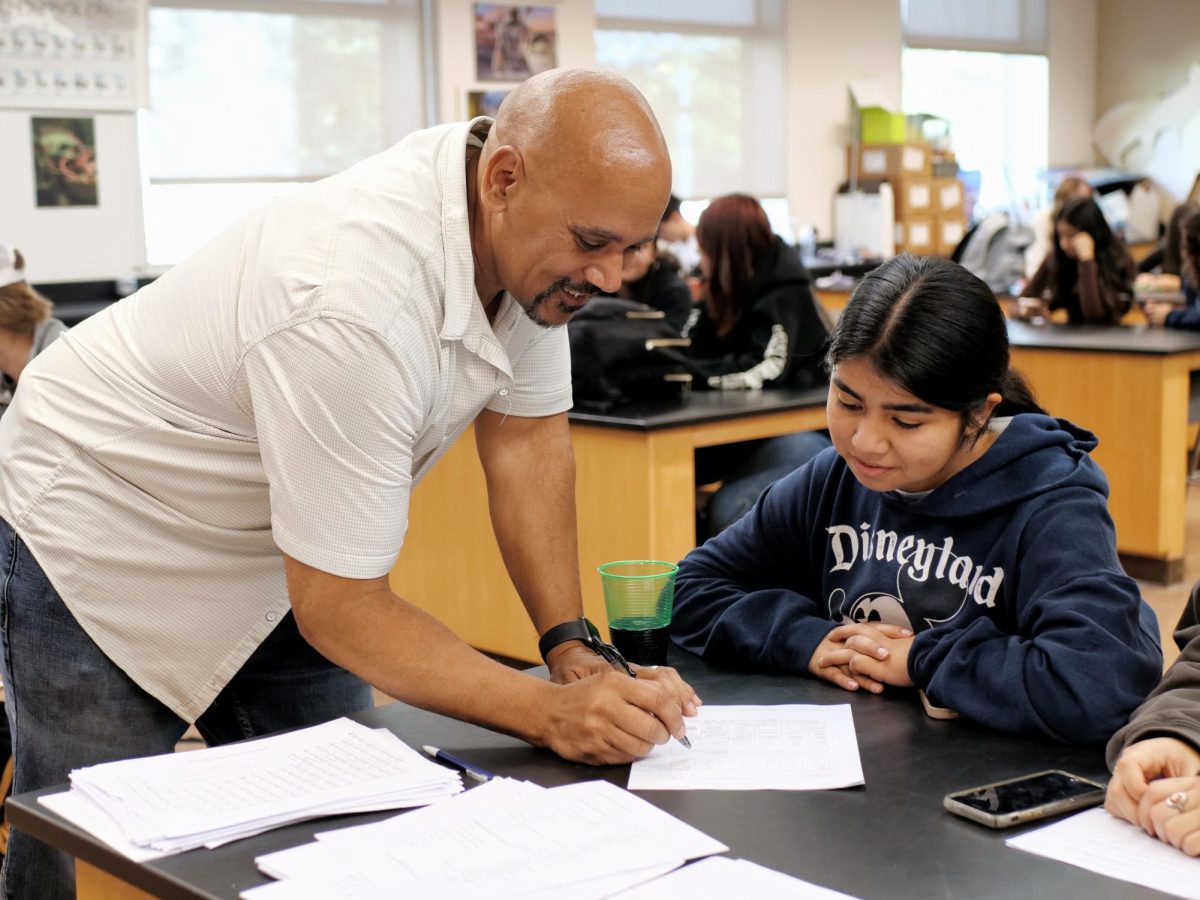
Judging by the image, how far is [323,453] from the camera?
48.9 inches

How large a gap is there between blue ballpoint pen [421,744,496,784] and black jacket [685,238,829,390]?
2.55m

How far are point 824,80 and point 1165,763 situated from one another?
743 cm

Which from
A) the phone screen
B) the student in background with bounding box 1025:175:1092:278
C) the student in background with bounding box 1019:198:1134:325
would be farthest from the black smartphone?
the student in background with bounding box 1025:175:1092:278

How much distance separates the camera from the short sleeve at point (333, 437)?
4.05 feet

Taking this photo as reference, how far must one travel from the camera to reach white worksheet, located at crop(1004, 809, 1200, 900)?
1.00 m

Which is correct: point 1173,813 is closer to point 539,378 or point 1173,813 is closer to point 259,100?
point 539,378

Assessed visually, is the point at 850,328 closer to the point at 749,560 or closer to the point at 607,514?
the point at 749,560

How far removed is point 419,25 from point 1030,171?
16.2ft

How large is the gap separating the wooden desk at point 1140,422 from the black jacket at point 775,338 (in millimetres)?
1053

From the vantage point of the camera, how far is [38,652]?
1524 mm

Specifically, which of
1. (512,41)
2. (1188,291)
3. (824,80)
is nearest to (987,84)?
(824,80)

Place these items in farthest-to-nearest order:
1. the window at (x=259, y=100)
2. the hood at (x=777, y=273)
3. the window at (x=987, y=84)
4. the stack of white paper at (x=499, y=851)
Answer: the window at (x=987, y=84), the window at (x=259, y=100), the hood at (x=777, y=273), the stack of white paper at (x=499, y=851)

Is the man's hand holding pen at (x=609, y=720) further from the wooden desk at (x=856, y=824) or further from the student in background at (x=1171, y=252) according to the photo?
the student in background at (x=1171, y=252)

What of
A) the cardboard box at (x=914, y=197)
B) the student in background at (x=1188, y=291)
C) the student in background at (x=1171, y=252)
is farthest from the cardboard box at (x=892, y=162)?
the student in background at (x=1188, y=291)
